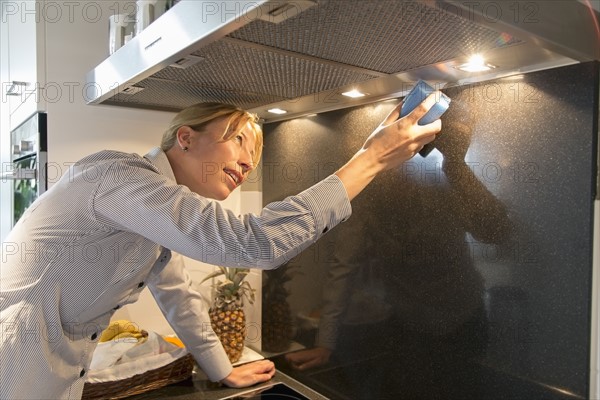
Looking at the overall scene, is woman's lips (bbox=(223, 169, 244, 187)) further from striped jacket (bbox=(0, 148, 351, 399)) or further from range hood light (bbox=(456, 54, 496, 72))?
range hood light (bbox=(456, 54, 496, 72))

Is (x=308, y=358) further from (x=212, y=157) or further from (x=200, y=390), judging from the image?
(x=212, y=157)

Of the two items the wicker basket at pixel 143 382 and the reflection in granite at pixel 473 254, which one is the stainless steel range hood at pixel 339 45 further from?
the wicker basket at pixel 143 382

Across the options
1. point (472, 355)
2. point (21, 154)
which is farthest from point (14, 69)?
point (472, 355)

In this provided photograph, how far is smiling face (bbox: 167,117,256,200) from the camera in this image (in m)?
0.94

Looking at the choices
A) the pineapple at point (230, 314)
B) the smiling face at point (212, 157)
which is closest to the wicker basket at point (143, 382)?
the pineapple at point (230, 314)

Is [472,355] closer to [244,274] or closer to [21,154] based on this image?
[244,274]

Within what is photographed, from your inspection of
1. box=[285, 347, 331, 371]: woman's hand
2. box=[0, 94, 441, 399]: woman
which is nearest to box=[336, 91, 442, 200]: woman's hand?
box=[0, 94, 441, 399]: woman

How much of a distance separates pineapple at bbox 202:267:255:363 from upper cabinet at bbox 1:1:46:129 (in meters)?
0.69

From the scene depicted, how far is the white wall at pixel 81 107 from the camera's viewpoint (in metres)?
1.26

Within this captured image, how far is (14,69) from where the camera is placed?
1.52 metres

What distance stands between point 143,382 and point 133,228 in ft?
1.97

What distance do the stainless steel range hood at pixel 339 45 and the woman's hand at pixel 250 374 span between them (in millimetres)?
713

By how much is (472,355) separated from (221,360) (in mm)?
629

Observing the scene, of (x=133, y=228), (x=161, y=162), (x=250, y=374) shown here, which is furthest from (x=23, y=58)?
(x=250, y=374)
